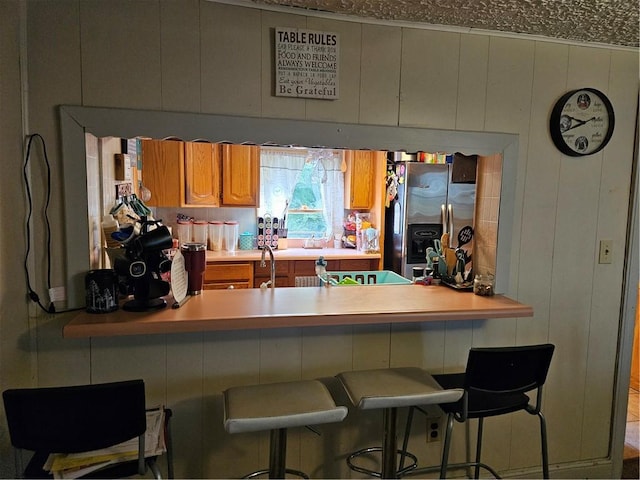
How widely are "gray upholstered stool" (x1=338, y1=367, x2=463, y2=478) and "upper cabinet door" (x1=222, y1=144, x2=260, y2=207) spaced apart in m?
2.64

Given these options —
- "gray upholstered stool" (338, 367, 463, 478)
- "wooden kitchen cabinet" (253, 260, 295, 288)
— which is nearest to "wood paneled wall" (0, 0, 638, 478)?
"gray upholstered stool" (338, 367, 463, 478)

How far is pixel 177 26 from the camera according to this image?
175 cm

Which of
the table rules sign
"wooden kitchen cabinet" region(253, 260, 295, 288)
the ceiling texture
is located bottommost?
"wooden kitchen cabinet" region(253, 260, 295, 288)

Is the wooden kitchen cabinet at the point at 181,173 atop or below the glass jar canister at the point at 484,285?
atop

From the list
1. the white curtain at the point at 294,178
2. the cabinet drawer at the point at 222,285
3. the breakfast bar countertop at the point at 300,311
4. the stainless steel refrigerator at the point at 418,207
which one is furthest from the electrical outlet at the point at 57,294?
the white curtain at the point at 294,178

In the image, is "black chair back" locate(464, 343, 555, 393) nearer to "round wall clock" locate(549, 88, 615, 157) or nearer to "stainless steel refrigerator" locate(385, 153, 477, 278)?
"round wall clock" locate(549, 88, 615, 157)

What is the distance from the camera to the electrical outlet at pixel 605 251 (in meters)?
2.30

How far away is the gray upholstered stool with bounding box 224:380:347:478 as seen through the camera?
1436 millimetres

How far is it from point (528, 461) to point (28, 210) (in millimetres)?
2545

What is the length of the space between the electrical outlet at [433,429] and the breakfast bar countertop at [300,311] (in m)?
0.61

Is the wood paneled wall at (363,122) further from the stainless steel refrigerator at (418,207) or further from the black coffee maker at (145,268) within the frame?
the stainless steel refrigerator at (418,207)

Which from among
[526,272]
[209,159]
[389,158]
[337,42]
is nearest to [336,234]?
Answer: [389,158]

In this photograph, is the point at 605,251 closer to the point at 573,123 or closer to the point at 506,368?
the point at 573,123

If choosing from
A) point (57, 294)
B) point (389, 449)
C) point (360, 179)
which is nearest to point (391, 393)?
point (389, 449)
